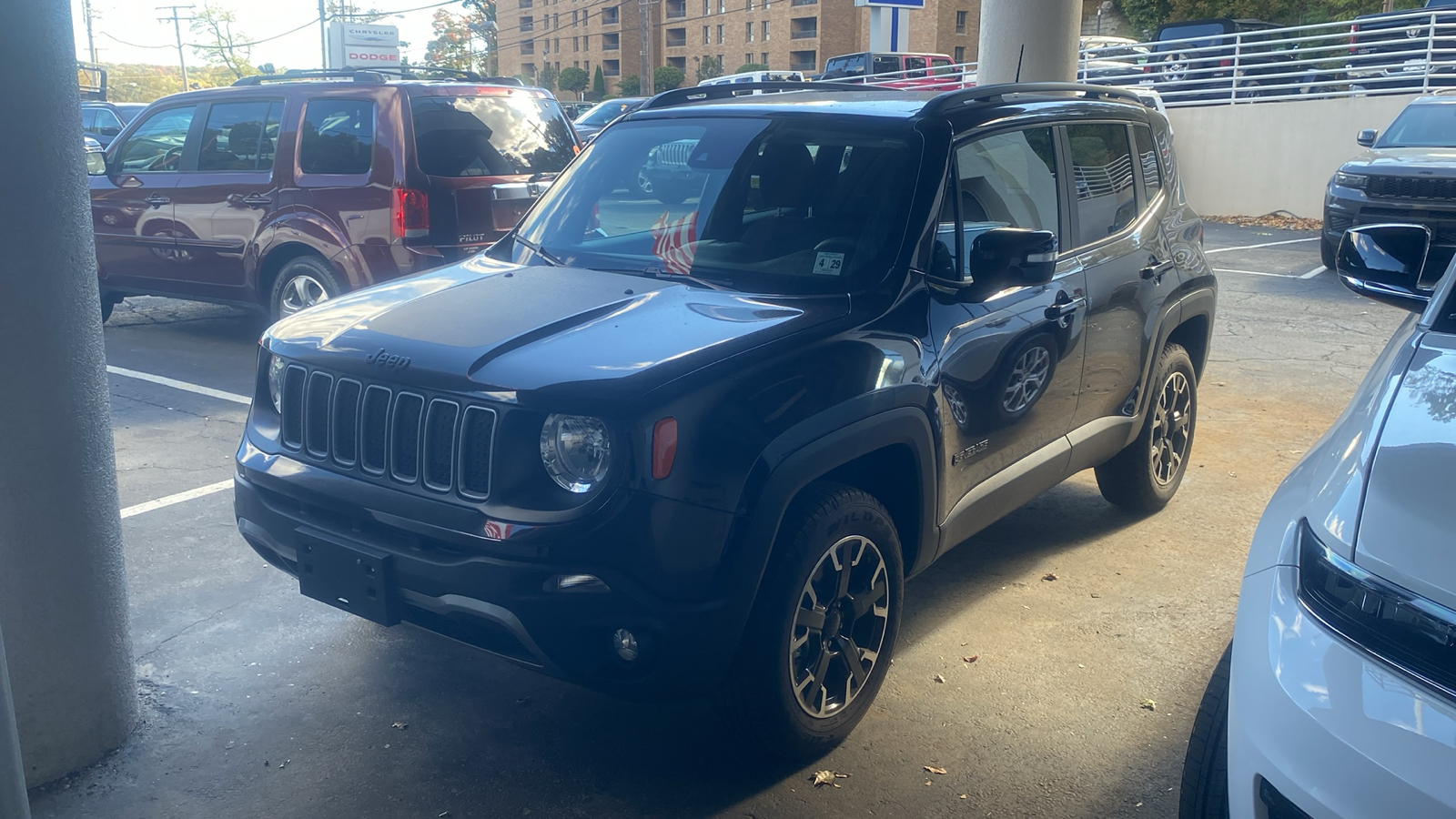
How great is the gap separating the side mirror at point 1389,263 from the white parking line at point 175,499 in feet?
15.7

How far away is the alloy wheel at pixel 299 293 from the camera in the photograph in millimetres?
7934

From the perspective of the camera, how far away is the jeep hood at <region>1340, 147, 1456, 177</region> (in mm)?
10352

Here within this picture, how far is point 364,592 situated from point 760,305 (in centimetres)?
134

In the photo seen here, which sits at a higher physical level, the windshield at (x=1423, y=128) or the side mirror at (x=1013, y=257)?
the windshield at (x=1423, y=128)

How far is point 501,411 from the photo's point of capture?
2.90 metres

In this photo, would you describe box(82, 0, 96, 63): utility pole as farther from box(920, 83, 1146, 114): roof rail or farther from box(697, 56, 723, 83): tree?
box(920, 83, 1146, 114): roof rail

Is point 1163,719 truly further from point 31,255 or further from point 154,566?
point 154,566

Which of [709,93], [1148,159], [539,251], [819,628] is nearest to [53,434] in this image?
[539,251]

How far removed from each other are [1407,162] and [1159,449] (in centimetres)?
723

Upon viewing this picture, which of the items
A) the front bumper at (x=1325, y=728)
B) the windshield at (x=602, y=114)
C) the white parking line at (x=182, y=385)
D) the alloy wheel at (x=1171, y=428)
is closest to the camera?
the front bumper at (x=1325, y=728)

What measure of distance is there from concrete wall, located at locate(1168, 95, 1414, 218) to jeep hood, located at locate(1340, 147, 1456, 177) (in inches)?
265

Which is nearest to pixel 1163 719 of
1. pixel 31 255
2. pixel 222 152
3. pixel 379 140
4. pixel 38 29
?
pixel 31 255

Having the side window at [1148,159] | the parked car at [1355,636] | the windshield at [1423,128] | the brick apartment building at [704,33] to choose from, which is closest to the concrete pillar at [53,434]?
the parked car at [1355,636]

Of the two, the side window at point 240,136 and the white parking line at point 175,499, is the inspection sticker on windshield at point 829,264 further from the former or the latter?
the side window at point 240,136
